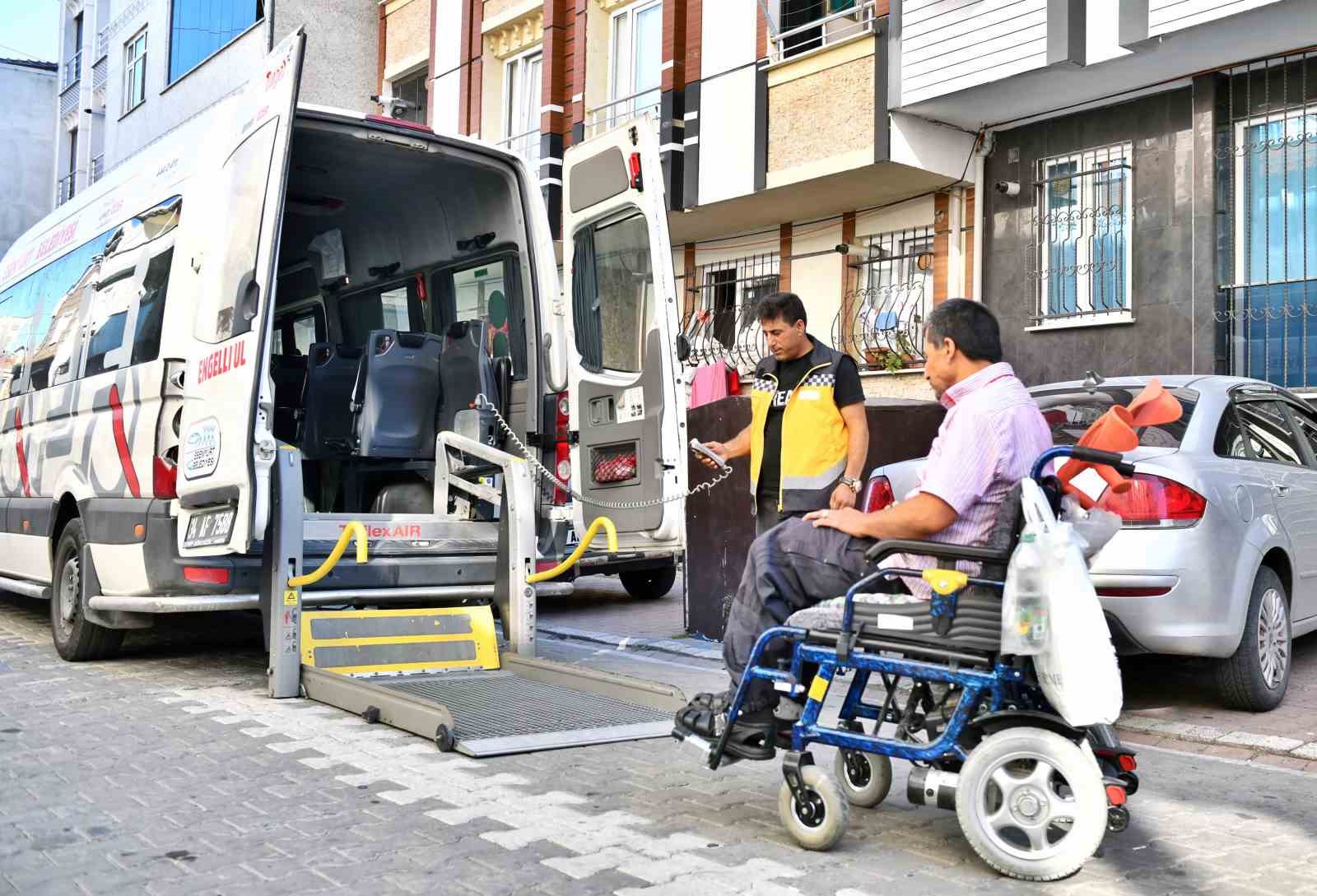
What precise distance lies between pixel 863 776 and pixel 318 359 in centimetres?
541

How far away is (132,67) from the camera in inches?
1128

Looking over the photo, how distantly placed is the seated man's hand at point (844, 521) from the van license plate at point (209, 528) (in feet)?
10.1

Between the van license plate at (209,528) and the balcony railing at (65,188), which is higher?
the balcony railing at (65,188)

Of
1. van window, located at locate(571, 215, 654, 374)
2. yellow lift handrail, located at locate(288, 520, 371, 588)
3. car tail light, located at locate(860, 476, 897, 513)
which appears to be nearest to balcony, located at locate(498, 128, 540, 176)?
van window, located at locate(571, 215, 654, 374)

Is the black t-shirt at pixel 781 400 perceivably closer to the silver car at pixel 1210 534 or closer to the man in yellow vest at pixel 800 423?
the man in yellow vest at pixel 800 423

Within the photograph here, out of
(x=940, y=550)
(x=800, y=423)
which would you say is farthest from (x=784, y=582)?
(x=800, y=423)

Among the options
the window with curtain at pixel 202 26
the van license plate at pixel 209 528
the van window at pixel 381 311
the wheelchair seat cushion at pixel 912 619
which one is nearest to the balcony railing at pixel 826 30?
the van window at pixel 381 311

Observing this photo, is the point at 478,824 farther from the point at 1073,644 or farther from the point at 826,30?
the point at 826,30

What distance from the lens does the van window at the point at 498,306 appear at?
7.64 metres

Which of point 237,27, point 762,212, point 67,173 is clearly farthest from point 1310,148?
point 67,173

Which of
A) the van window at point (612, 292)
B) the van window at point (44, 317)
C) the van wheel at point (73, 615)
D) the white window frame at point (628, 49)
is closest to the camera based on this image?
the van window at point (612, 292)

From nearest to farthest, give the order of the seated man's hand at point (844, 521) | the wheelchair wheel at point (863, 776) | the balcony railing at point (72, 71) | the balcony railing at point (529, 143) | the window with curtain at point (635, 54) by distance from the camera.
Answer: the seated man's hand at point (844, 521) < the wheelchair wheel at point (863, 776) < the window with curtain at point (635, 54) < the balcony railing at point (529, 143) < the balcony railing at point (72, 71)

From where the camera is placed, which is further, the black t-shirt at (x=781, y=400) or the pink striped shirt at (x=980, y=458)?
the black t-shirt at (x=781, y=400)

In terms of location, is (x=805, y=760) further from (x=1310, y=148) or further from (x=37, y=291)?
(x=1310, y=148)
